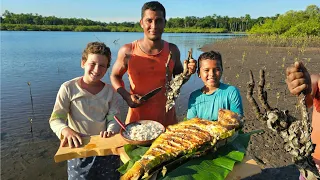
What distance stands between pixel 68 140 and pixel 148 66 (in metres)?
1.68

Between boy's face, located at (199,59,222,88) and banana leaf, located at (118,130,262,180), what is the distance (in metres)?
0.94

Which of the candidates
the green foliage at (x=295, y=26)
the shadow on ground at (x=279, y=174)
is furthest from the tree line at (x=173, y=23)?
the shadow on ground at (x=279, y=174)

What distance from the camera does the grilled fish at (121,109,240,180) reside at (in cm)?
214

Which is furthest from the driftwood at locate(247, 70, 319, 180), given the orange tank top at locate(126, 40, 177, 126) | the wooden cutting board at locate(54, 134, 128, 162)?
the orange tank top at locate(126, 40, 177, 126)

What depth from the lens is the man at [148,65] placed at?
12.2 feet

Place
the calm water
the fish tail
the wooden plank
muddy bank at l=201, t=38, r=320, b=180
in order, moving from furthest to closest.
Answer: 1. the calm water
2. muddy bank at l=201, t=38, r=320, b=180
3. the wooden plank
4. the fish tail

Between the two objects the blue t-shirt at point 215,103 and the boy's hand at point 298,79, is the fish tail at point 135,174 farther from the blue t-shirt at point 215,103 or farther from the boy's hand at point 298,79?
the blue t-shirt at point 215,103

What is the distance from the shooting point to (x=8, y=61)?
66.3ft

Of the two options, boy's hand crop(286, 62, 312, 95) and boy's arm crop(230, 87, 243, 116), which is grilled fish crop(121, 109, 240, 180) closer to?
boy's arm crop(230, 87, 243, 116)

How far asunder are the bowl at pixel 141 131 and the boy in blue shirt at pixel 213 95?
625mm

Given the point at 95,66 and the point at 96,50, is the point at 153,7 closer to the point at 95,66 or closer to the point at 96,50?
the point at 96,50

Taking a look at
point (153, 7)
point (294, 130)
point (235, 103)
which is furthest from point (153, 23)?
point (294, 130)

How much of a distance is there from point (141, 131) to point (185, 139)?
625mm

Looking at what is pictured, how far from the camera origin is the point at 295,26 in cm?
3906
